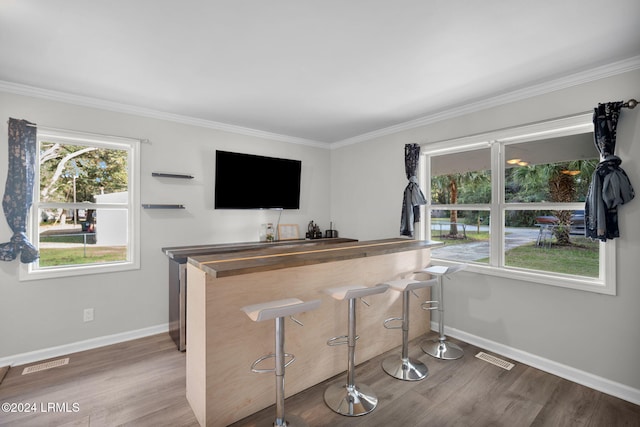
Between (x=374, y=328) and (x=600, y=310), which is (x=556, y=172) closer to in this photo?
(x=600, y=310)

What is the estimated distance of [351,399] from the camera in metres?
2.17

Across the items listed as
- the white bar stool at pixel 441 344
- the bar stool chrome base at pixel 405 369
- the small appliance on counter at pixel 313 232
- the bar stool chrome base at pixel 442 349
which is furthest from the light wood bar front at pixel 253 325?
the small appliance on counter at pixel 313 232

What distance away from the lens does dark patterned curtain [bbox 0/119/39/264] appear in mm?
2623

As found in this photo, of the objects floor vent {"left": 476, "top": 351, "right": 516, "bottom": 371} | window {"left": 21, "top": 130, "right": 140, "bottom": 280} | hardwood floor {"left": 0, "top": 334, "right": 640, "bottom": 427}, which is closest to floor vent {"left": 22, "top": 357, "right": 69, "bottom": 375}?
hardwood floor {"left": 0, "top": 334, "right": 640, "bottom": 427}

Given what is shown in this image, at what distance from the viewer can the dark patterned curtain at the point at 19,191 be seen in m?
2.62

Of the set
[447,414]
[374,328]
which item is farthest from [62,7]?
[447,414]

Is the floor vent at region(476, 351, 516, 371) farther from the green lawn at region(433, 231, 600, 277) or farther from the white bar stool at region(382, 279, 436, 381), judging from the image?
the green lawn at region(433, 231, 600, 277)

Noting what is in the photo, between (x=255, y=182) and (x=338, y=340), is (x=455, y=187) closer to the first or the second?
(x=338, y=340)

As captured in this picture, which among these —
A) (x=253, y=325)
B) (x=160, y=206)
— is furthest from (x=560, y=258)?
(x=160, y=206)

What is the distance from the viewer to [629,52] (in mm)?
2146

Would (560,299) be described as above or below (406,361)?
above

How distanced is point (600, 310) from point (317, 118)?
324 cm

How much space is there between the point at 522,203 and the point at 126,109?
4.14 metres

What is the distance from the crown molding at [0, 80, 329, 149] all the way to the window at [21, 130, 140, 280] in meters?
0.32
